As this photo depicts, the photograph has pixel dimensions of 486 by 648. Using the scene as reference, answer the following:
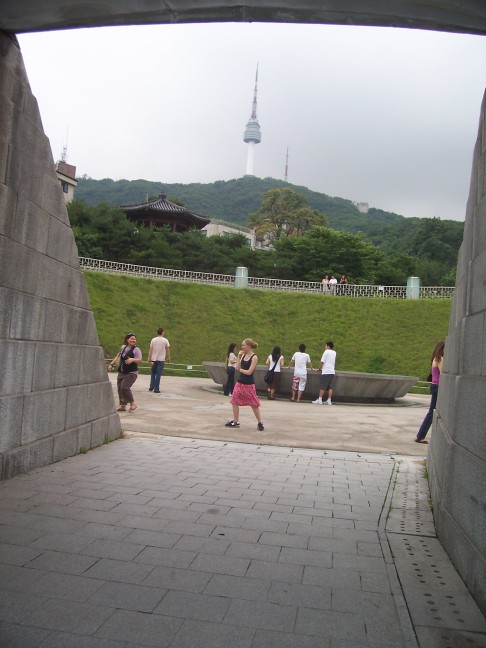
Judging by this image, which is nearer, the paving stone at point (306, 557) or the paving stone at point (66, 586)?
the paving stone at point (66, 586)

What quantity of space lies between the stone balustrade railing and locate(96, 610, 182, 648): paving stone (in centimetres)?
3125

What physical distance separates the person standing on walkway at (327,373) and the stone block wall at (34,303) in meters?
8.49

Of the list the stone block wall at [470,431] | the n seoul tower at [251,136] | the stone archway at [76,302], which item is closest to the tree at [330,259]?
the stone archway at [76,302]

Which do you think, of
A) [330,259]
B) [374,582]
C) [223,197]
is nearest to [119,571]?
[374,582]

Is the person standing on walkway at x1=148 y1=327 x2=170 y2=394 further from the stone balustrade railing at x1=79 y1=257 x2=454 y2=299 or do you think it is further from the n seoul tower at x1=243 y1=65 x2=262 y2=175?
the n seoul tower at x1=243 y1=65 x2=262 y2=175

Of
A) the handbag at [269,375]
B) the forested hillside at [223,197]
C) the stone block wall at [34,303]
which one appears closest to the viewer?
the stone block wall at [34,303]

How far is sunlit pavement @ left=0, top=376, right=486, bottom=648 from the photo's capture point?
2.62 metres

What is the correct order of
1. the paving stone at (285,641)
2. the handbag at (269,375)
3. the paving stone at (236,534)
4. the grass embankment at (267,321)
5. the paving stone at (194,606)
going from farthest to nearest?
the grass embankment at (267,321)
the handbag at (269,375)
the paving stone at (236,534)
the paving stone at (194,606)
the paving stone at (285,641)

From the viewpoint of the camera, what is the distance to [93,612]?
2701 millimetres

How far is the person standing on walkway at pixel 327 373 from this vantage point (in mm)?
14047

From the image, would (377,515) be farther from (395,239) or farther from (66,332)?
(395,239)

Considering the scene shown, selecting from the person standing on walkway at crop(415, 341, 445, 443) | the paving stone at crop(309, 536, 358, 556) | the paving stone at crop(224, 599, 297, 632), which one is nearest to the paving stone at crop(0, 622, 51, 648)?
the paving stone at crop(224, 599, 297, 632)

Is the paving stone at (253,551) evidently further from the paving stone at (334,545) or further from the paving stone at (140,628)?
the paving stone at (140,628)

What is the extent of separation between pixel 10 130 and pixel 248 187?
98227mm
